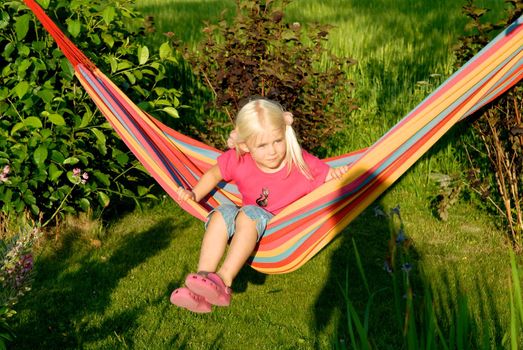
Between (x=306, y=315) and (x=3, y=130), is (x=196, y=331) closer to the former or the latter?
(x=306, y=315)

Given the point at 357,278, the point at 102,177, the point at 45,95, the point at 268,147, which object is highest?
the point at 268,147

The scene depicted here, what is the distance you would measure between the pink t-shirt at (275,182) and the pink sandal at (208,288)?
23.4 inches

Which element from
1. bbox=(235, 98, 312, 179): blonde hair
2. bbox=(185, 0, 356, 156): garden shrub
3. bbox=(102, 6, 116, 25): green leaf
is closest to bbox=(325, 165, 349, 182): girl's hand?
bbox=(235, 98, 312, 179): blonde hair

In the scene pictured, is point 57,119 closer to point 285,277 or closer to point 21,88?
point 21,88

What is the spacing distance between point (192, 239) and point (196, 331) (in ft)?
3.61

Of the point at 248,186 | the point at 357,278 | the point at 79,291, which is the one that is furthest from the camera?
the point at 357,278

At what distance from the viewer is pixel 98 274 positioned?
3.88 m

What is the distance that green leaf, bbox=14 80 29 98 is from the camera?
151 inches

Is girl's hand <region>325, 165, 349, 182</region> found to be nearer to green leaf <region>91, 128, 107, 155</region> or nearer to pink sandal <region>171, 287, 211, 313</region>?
pink sandal <region>171, 287, 211, 313</region>

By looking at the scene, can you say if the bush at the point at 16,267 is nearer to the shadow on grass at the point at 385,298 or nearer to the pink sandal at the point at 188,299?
the pink sandal at the point at 188,299

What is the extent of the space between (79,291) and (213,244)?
97 centimetres

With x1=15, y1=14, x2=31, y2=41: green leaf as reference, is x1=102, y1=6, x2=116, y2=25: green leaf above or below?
below

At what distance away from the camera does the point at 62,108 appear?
4008 millimetres

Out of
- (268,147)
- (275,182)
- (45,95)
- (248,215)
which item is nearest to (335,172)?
(275,182)
